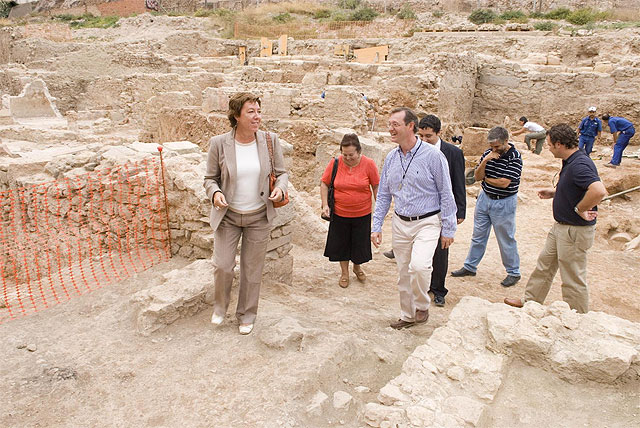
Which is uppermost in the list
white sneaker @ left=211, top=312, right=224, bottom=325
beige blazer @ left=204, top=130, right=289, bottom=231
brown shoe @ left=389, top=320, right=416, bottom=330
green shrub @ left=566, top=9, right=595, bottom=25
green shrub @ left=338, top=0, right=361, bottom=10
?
green shrub @ left=338, top=0, right=361, bottom=10

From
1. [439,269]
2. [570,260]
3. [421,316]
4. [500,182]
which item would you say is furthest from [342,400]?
[500,182]

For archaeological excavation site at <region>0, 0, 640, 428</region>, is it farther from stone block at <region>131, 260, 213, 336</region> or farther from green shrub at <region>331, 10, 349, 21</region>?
green shrub at <region>331, 10, 349, 21</region>

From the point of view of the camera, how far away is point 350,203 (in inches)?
180

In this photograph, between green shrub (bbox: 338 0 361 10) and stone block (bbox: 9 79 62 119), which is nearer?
stone block (bbox: 9 79 62 119)

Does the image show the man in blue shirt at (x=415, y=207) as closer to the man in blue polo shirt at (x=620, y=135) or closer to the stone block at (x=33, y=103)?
the man in blue polo shirt at (x=620, y=135)

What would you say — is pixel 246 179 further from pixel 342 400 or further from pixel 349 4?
pixel 349 4

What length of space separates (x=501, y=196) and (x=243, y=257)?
2.93 metres

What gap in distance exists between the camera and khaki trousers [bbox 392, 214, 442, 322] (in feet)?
11.4

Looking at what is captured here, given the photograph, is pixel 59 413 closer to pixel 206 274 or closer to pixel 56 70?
pixel 206 274

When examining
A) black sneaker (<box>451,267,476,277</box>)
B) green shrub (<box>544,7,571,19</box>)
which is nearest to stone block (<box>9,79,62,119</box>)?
black sneaker (<box>451,267,476,277</box>)

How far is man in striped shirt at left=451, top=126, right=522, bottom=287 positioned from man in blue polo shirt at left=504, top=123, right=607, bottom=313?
35.5 inches

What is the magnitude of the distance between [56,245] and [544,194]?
554 centimetres

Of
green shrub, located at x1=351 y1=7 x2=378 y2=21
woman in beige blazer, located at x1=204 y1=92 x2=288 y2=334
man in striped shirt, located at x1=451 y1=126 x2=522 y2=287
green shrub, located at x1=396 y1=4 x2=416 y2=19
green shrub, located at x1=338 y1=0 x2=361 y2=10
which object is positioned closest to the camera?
woman in beige blazer, located at x1=204 y1=92 x2=288 y2=334

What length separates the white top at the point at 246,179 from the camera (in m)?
3.19
